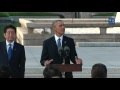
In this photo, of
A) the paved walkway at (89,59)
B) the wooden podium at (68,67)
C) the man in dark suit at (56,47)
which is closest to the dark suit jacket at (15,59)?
the man in dark suit at (56,47)

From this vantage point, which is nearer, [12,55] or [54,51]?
[12,55]

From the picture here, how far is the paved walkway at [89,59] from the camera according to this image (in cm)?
1127

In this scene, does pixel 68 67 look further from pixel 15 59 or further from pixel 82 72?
pixel 82 72

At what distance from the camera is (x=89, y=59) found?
46.0 feet

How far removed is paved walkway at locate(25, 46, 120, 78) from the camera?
1127 cm

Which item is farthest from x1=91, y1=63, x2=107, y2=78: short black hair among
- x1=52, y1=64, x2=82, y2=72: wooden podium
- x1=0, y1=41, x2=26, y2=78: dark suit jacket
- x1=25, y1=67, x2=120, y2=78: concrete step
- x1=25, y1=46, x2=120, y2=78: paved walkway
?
x1=25, y1=67, x2=120, y2=78: concrete step

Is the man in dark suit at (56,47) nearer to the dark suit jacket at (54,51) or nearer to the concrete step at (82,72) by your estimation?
the dark suit jacket at (54,51)

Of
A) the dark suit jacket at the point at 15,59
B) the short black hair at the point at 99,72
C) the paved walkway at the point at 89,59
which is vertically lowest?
the paved walkway at the point at 89,59

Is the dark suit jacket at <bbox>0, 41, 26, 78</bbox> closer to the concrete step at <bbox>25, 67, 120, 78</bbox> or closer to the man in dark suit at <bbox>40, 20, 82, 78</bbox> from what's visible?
the man in dark suit at <bbox>40, 20, 82, 78</bbox>

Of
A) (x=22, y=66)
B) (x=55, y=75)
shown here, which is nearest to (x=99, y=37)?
(x=22, y=66)

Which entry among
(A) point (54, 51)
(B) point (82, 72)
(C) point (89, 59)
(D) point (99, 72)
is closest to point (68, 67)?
(A) point (54, 51)
